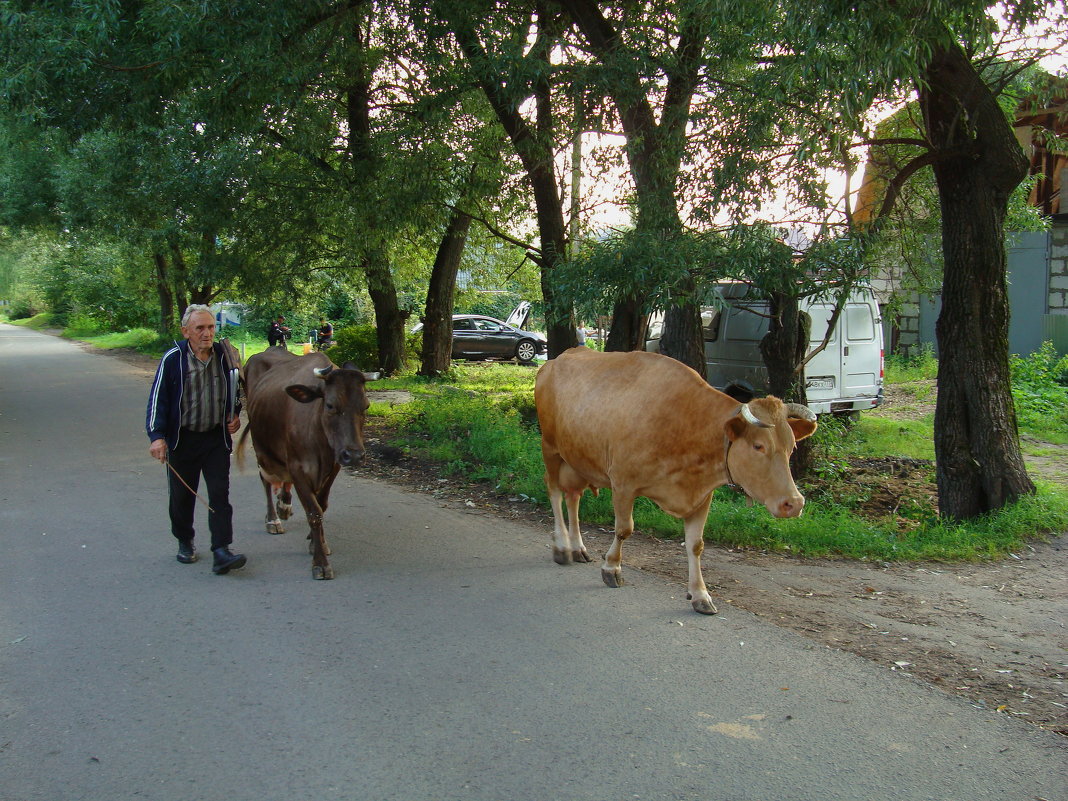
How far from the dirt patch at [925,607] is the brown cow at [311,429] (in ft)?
6.17

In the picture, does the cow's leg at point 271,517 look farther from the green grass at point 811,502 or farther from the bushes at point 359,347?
the bushes at point 359,347

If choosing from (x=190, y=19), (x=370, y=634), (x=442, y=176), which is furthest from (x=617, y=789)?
(x=442, y=176)

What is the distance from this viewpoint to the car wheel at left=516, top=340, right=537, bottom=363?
3067 centimetres

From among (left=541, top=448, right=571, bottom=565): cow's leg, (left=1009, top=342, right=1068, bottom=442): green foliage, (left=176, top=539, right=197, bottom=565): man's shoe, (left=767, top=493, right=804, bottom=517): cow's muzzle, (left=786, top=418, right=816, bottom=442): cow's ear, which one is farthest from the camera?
(left=1009, top=342, right=1068, bottom=442): green foliage

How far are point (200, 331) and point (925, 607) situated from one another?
554cm

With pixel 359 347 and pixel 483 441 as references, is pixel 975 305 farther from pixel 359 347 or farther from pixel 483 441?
pixel 359 347

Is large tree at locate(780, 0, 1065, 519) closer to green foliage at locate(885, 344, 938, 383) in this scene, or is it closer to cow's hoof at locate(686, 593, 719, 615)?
cow's hoof at locate(686, 593, 719, 615)

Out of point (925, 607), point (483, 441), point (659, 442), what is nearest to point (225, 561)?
point (659, 442)

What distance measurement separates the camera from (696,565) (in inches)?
233

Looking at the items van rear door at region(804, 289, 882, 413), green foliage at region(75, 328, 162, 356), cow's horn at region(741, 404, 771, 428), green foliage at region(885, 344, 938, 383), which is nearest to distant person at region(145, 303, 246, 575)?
cow's horn at region(741, 404, 771, 428)

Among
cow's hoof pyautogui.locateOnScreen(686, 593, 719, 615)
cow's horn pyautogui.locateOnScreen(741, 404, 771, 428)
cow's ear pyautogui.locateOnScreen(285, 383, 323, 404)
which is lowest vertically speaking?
cow's hoof pyautogui.locateOnScreen(686, 593, 719, 615)

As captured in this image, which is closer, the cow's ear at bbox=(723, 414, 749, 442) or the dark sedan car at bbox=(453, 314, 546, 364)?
the cow's ear at bbox=(723, 414, 749, 442)

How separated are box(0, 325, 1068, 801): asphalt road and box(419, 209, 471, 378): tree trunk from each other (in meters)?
13.0

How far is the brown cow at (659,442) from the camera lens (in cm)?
549
